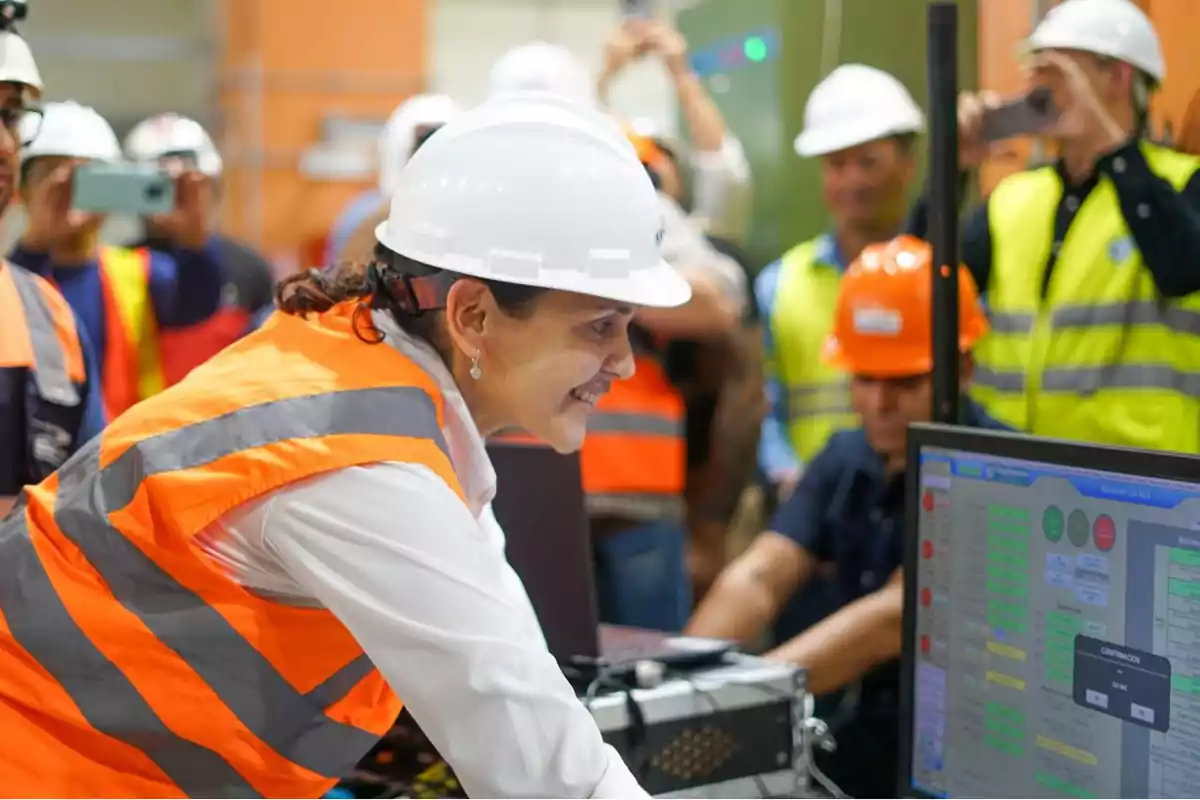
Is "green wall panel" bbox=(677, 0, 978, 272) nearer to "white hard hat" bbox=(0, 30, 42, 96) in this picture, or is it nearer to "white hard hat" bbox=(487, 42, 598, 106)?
"white hard hat" bbox=(487, 42, 598, 106)

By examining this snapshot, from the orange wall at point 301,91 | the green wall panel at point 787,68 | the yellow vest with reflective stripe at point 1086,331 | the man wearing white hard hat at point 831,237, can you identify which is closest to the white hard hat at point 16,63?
the yellow vest with reflective stripe at point 1086,331

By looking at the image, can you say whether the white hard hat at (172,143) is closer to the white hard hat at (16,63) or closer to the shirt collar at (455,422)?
the white hard hat at (16,63)

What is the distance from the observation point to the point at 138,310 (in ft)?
10.4

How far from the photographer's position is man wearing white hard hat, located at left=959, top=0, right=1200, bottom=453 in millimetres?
2141

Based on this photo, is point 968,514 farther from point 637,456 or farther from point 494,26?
point 494,26

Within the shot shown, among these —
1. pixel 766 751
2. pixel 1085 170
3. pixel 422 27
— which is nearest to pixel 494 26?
pixel 422 27

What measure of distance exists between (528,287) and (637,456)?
5.36 feet

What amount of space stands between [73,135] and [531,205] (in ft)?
4.77

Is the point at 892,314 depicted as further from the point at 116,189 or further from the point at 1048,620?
the point at 116,189

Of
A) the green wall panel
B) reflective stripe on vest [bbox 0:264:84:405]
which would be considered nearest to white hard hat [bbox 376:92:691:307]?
reflective stripe on vest [bbox 0:264:84:405]

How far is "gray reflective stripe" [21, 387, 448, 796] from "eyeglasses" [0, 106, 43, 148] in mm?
752

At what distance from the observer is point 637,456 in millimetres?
2924

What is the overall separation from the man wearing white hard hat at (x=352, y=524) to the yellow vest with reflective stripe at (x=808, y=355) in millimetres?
1721

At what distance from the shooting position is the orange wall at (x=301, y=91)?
6.42 meters
